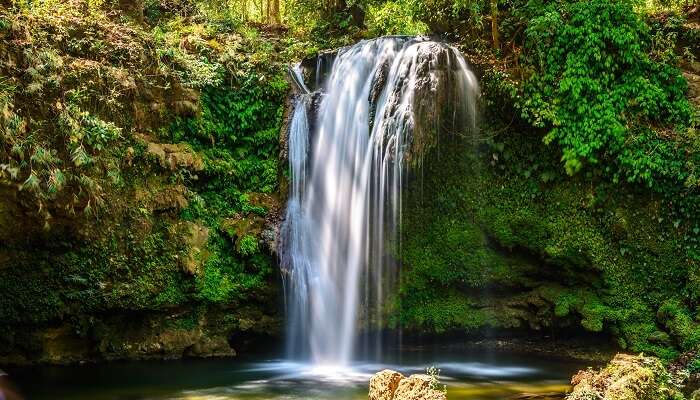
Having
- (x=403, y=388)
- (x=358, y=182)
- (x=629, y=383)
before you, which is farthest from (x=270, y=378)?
(x=629, y=383)

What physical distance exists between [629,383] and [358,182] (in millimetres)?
5701

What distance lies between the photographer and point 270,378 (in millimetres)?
8875

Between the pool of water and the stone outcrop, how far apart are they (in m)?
2.20

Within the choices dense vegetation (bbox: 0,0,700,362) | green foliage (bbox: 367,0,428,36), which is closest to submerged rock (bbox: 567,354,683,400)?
dense vegetation (bbox: 0,0,700,362)

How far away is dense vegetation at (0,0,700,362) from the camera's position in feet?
29.8

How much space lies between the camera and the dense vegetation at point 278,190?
357 inches

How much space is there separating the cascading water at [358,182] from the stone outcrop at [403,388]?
4.53 metres

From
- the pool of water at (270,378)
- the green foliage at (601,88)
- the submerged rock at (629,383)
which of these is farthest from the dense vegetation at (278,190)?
the submerged rock at (629,383)

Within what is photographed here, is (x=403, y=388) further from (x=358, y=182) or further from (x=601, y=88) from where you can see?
(x=601, y=88)

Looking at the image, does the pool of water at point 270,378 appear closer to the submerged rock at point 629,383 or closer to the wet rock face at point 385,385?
the submerged rock at point 629,383

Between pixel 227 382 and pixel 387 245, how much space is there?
Answer: 366cm

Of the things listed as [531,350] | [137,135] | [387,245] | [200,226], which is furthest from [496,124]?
[137,135]

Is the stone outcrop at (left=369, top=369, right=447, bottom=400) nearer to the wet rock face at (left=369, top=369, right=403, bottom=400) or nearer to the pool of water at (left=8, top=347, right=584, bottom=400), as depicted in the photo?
the wet rock face at (left=369, top=369, right=403, bottom=400)

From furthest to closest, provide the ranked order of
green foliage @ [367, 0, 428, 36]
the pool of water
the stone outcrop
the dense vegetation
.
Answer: green foliage @ [367, 0, 428, 36] < the dense vegetation < the pool of water < the stone outcrop
